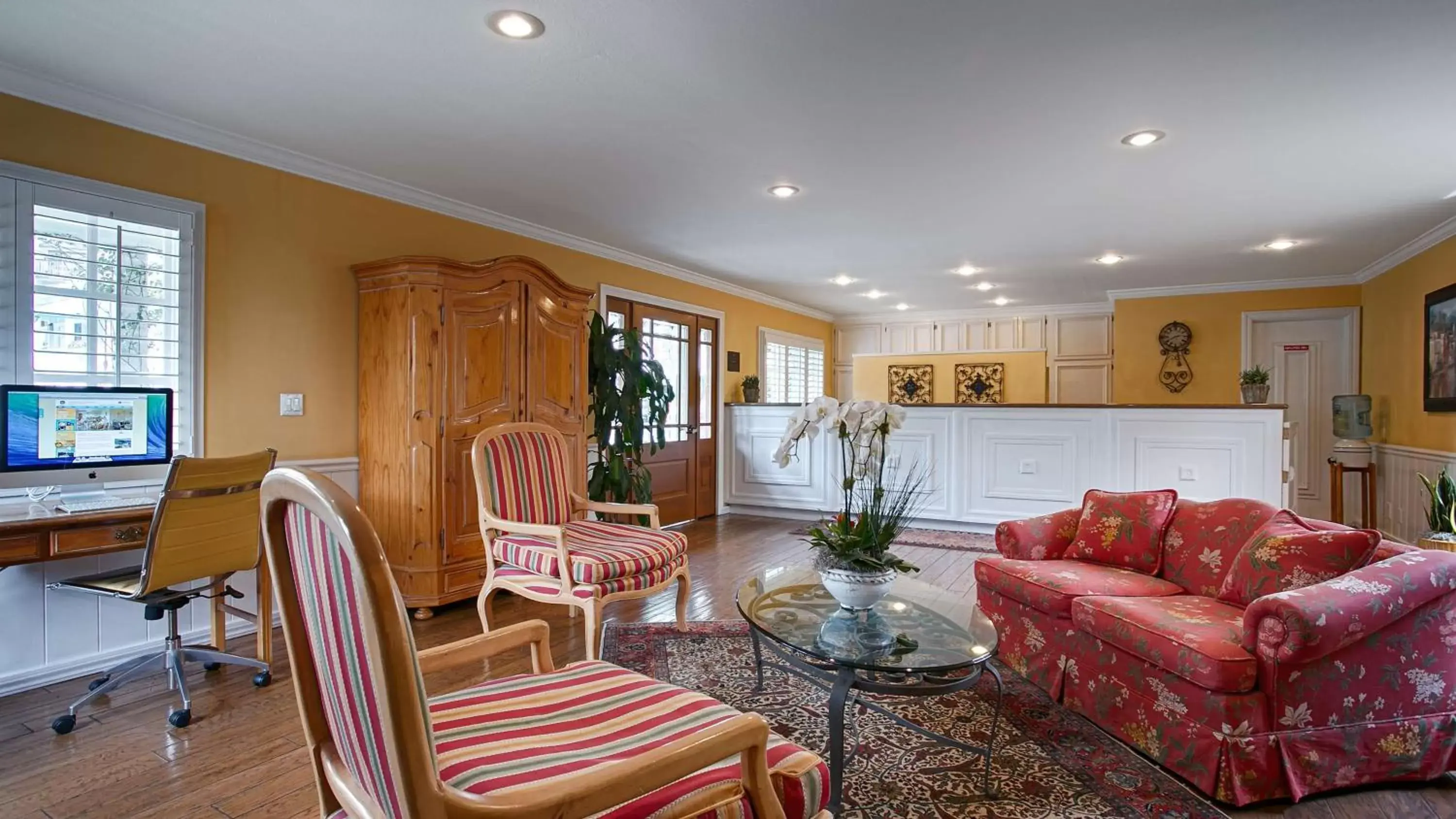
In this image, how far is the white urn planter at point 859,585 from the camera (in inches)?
84.4

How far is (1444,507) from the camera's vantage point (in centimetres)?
378

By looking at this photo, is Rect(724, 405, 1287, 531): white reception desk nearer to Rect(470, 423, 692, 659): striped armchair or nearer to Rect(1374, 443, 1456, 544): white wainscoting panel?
Rect(1374, 443, 1456, 544): white wainscoting panel

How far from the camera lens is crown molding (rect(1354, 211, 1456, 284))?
4.65 metres

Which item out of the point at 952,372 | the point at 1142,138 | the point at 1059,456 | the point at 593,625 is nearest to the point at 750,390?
the point at 952,372

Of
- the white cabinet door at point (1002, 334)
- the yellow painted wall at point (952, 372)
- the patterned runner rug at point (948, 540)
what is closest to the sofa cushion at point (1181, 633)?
the patterned runner rug at point (948, 540)

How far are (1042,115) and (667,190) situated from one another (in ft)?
6.58

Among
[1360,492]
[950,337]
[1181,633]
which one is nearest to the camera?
[1181,633]

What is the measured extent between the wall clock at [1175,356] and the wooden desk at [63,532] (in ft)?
25.9

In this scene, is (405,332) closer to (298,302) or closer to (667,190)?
(298,302)

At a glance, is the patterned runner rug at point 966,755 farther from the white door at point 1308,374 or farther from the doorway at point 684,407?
the white door at point 1308,374

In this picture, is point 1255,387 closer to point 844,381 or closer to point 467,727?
point 844,381

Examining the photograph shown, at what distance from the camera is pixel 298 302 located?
11.7 feet

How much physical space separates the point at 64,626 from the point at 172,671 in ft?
1.99

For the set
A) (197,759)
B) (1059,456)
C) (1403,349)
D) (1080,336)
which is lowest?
(197,759)
